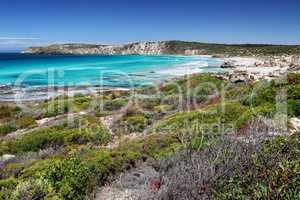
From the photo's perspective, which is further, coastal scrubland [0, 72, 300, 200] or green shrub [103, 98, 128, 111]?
green shrub [103, 98, 128, 111]

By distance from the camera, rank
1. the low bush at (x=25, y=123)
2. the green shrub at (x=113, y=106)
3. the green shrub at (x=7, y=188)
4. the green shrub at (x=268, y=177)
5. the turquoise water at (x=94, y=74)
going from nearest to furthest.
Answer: the green shrub at (x=268, y=177)
the green shrub at (x=7, y=188)
the low bush at (x=25, y=123)
the green shrub at (x=113, y=106)
the turquoise water at (x=94, y=74)

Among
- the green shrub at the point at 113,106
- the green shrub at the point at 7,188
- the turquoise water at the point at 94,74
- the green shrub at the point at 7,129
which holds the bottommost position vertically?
the turquoise water at the point at 94,74

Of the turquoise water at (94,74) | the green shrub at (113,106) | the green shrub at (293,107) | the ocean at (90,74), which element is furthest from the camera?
the turquoise water at (94,74)

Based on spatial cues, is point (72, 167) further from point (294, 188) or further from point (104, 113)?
point (104, 113)

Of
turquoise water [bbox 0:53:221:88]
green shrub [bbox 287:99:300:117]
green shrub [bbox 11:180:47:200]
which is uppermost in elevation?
green shrub [bbox 287:99:300:117]

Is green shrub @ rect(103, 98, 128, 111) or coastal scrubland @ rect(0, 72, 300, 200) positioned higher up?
coastal scrubland @ rect(0, 72, 300, 200)

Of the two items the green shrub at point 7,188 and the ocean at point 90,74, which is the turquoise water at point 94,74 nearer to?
the ocean at point 90,74

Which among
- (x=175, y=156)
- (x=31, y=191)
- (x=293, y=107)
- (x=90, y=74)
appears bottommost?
(x=90, y=74)

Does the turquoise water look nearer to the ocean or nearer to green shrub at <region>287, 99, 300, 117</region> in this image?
the ocean

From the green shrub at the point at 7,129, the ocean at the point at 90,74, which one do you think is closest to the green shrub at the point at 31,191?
the green shrub at the point at 7,129

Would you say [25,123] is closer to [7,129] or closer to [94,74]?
[7,129]

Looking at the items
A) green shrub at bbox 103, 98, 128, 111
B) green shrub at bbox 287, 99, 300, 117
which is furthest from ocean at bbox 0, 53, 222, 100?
green shrub at bbox 287, 99, 300, 117

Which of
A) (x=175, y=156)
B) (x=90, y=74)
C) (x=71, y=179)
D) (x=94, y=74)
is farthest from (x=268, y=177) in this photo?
(x=90, y=74)

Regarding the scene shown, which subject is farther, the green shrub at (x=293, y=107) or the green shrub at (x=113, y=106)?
the green shrub at (x=113, y=106)
